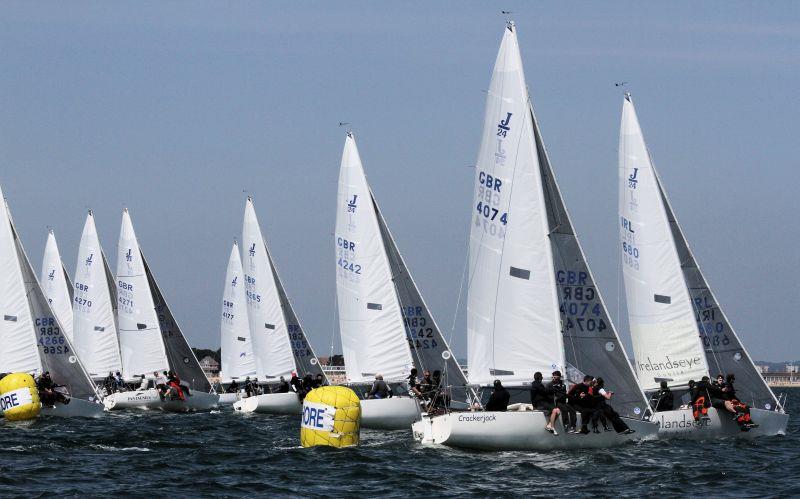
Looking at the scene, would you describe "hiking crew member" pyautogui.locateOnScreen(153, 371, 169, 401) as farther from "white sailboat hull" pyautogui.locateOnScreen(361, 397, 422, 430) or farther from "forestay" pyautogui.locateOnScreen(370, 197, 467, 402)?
"white sailboat hull" pyautogui.locateOnScreen(361, 397, 422, 430)

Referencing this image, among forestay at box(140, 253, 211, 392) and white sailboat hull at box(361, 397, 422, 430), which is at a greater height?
forestay at box(140, 253, 211, 392)

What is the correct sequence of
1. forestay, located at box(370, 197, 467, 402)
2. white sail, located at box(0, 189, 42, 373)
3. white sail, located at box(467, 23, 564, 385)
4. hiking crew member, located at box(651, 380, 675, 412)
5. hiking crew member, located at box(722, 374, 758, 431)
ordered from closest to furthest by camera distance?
1. white sail, located at box(467, 23, 564, 385)
2. hiking crew member, located at box(722, 374, 758, 431)
3. hiking crew member, located at box(651, 380, 675, 412)
4. forestay, located at box(370, 197, 467, 402)
5. white sail, located at box(0, 189, 42, 373)

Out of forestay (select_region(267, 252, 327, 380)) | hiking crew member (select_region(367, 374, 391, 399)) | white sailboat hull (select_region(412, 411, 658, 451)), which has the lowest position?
white sailboat hull (select_region(412, 411, 658, 451))

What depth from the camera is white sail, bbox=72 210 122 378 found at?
55625 millimetres

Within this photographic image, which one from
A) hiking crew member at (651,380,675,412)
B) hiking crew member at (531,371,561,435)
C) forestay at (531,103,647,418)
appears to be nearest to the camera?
hiking crew member at (531,371,561,435)

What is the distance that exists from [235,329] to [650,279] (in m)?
28.5

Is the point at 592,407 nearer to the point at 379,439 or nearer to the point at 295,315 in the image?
the point at 379,439

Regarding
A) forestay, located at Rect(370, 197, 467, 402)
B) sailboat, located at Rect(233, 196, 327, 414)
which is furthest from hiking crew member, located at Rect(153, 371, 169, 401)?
forestay, located at Rect(370, 197, 467, 402)

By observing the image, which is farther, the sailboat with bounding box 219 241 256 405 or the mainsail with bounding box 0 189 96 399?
the sailboat with bounding box 219 241 256 405

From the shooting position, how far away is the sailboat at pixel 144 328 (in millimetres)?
53844

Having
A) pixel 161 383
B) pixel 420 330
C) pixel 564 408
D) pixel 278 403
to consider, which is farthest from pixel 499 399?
pixel 161 383

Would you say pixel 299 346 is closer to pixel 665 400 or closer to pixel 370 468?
pixel 665 400

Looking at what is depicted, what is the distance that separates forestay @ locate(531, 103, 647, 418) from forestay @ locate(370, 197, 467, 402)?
10.8 metres

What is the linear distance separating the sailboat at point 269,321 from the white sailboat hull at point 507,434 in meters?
24.8
